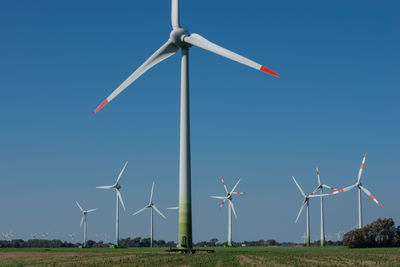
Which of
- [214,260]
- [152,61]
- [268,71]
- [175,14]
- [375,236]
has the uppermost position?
[175,14]

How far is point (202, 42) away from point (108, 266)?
38.3 meters

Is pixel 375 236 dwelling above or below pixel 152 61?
below

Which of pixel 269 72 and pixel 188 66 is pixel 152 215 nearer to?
pixel 188 66

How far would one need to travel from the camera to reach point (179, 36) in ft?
264

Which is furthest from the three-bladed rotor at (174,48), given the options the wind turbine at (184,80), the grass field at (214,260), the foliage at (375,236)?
the foliage at (375,236)

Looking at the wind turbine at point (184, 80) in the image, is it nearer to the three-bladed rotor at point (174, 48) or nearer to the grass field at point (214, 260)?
the three-bladed rotor at point (174, 48)

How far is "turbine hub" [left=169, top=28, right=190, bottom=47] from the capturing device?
264 ft

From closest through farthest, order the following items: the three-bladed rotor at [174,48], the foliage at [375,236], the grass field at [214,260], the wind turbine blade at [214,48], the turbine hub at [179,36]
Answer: the grass field at [214,260] → the wind turbine blade at [214,48] → the three-bladed rotor at [174,48] → the turbine hub at [179,36] → the foliage at [375,236]

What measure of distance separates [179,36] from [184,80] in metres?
7.87

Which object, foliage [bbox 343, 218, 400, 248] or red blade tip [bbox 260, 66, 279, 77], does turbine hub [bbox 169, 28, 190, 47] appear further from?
foliage [bbox 343, 218, 400, 248]

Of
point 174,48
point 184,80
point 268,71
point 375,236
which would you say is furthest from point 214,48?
point 375,236

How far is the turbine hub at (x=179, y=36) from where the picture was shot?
80.4 metres

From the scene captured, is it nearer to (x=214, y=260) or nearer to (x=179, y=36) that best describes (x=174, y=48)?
(x=179, y=36)

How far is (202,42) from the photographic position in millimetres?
78375
